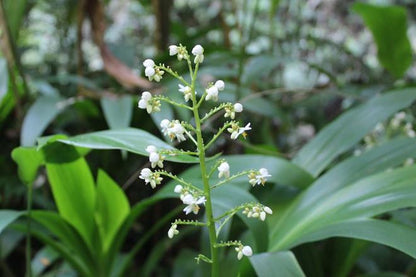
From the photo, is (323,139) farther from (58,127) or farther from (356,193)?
(58,127)

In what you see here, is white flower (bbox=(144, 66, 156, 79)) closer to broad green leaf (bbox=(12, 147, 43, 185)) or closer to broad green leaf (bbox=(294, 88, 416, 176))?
broad green leaf (bbox=(12, 147, 43, 185))

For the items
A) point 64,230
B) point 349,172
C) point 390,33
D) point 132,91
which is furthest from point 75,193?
point 390,33

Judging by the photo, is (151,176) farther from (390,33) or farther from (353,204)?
(390,33)

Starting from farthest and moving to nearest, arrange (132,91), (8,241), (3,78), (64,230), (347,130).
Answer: (132,91), (3,78), (8,241), (347,130), (64,230)

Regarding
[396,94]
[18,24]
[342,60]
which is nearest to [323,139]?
[396,94]

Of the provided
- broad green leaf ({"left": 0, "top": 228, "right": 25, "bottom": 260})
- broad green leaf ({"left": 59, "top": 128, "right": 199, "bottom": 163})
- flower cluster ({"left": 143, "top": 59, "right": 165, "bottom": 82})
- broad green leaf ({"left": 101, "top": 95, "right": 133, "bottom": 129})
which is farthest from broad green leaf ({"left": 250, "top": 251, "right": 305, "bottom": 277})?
broad green leaf ({"left": 0, "top": 228, "right": 25, "bottom": 260})
